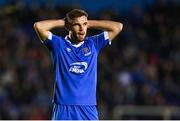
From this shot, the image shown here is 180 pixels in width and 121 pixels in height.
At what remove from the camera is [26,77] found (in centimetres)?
1352

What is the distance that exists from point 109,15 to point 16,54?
2.32m

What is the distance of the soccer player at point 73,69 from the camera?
6664 millimetres

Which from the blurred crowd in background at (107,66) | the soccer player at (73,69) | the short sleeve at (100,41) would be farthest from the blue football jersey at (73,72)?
the blurred crowd in background at (107,66)

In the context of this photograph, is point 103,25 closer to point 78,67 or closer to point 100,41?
point 100,41

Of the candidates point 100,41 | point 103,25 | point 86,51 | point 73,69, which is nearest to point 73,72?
point 73,69

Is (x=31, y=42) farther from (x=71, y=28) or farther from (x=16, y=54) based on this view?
(x=71, y=28)

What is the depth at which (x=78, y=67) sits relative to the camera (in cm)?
671

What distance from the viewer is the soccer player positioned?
262 inches

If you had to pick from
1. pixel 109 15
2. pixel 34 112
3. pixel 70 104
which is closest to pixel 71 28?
pixel 70 104

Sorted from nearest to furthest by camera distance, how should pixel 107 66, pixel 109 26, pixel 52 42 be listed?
1. pixel 52 42
2. pixel 109 26
3. pixel 107 66

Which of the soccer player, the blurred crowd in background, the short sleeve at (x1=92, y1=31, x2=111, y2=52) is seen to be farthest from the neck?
the blurred crowd in background

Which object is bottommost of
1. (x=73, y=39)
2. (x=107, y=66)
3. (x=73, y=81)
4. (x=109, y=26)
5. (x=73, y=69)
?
(x=107, y=66)

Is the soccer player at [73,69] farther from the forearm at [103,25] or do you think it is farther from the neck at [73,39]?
the forearm at [103,25]

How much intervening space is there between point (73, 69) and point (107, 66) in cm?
716
